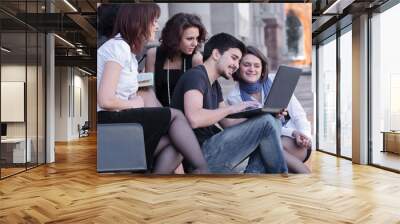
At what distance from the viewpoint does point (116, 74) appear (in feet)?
22.4

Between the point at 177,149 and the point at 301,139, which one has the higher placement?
the point at 301,139

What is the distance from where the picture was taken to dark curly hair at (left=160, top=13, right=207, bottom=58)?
22.9 feet

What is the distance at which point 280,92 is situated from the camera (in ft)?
23.3

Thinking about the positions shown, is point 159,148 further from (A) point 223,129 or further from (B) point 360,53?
(B) point 360,53

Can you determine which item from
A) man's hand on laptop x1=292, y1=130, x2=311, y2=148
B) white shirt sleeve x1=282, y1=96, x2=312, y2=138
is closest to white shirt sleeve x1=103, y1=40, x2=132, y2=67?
white shirt sleeve x1=282, y1=96, x2=312, y2=138

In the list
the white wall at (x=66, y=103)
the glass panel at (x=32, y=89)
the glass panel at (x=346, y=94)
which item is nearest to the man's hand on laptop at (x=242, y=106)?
the glass panel at (x=346, y=94)

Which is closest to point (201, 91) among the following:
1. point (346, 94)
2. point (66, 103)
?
point (346, 94)

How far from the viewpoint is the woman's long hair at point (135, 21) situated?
7031 millimetres

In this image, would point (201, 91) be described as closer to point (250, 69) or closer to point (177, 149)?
point (250, 69)

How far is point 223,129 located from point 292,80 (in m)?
1.43

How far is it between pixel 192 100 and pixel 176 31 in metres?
1.17

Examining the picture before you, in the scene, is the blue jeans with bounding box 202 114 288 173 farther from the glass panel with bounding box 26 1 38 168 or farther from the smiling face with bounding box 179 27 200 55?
the glass panel with bounding box 26 1 38 168

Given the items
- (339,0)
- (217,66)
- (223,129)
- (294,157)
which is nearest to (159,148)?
(223,129)

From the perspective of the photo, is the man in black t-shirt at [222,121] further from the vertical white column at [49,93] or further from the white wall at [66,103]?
the white wall at [66,103]
